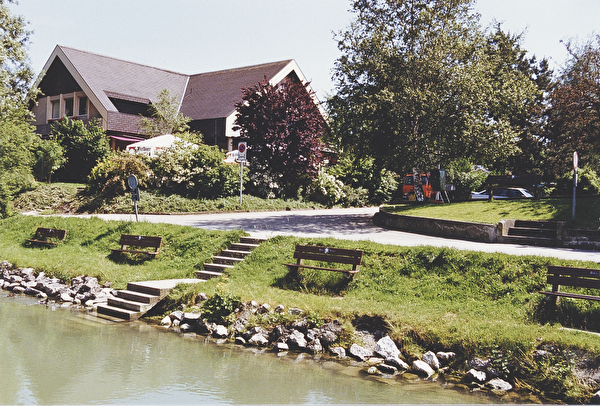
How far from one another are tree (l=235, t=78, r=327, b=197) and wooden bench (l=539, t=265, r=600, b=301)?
749 inches

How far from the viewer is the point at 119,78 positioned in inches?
1592

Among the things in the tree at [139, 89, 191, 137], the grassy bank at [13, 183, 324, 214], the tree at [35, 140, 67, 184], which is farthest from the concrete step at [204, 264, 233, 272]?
the tree at [139, 89, 191, 137]

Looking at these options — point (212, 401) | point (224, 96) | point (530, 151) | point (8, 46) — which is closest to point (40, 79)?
point (8, 46)

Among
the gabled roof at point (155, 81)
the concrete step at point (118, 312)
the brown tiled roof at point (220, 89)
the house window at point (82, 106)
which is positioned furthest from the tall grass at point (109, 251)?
the house window at point (82, 106)

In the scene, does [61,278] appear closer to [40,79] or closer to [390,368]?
[390,368]

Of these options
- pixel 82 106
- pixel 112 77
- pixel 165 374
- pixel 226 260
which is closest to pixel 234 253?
pixel 226 260

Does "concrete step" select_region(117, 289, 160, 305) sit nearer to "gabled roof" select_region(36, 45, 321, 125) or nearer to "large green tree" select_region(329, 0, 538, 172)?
"large green tree" select_region(329, 0, 538, 172)

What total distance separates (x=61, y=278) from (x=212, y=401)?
9.79 metres

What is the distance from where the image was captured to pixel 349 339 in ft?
32.2

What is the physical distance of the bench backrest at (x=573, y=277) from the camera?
9.44 metres

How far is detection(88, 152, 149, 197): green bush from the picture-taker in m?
25.7

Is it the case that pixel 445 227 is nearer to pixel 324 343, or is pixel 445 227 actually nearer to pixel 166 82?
pixel 324 343

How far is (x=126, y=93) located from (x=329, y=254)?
3089cm

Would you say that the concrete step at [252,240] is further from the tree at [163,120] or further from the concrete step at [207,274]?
the tree at [163,120]
